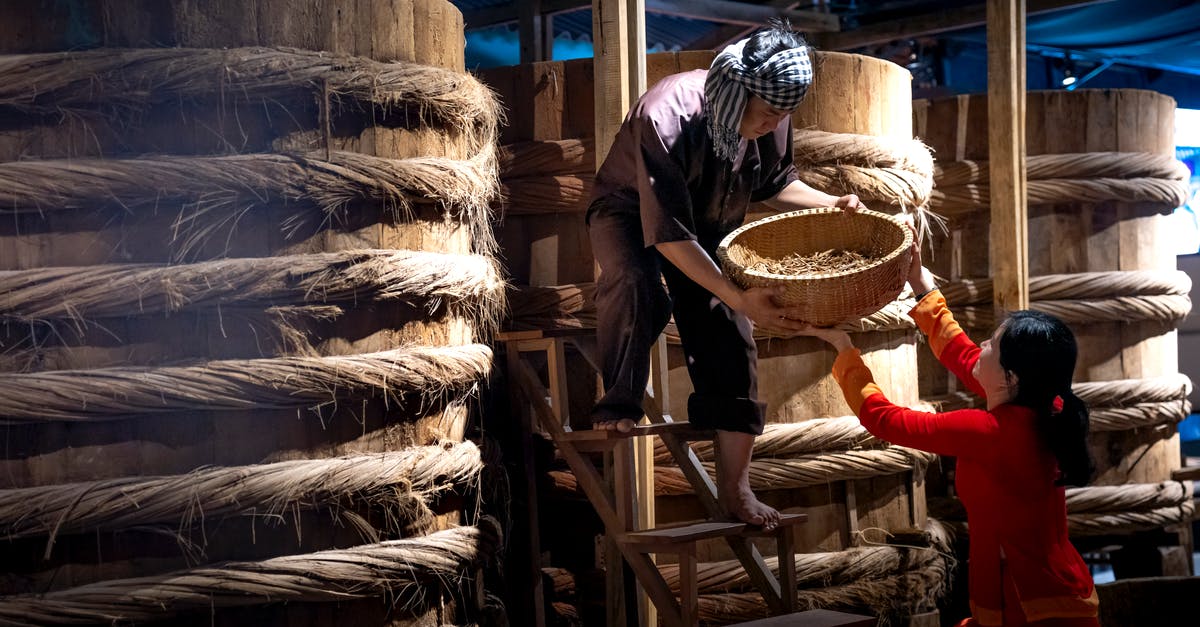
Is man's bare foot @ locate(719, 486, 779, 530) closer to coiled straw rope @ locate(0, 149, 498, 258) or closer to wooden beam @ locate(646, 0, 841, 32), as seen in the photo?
coiled straw rope @ locate(0, 149, 498, 258)

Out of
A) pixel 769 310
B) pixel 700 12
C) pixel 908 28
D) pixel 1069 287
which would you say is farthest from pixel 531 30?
pixel 769 310

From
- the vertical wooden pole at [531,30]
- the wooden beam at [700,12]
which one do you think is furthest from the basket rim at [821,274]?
the vertical wooden pole at [531,30]

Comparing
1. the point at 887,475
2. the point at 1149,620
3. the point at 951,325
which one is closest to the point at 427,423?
the point at 951,325

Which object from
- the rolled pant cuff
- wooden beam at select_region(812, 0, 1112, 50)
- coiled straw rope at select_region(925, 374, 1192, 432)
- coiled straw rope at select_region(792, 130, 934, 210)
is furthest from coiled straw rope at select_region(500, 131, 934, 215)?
wooden beam at select_region(812, 0, 1112, 50)

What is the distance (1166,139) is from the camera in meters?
5.01

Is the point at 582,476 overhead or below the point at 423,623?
overhead

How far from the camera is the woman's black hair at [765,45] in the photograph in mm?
2799

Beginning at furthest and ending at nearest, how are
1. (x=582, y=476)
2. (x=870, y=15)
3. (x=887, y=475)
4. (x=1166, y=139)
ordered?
(x=870, y=15) < (x=1166, y=139) < (x=887, y=475) < (x=582, y=476)

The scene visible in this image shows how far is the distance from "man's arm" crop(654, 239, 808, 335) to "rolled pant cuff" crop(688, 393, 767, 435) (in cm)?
45

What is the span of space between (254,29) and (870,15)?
14.8ft

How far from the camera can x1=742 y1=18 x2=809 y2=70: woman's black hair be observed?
280 cm

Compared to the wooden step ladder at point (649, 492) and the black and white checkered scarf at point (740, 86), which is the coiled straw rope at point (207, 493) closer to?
the wooden step ladder at point (649, 492)

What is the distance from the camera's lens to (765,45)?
9.23 ft

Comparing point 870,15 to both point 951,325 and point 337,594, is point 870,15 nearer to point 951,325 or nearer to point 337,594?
point 951,325
